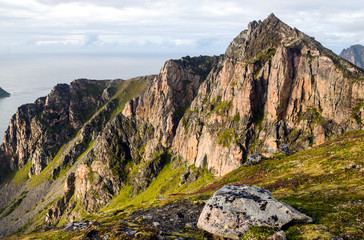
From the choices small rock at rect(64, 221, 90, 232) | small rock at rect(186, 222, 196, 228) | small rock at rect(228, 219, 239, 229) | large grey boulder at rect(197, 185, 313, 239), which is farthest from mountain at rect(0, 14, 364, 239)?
small rock at rect(228, 219, 239, 229)

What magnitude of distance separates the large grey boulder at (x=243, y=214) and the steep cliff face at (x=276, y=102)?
2276 inches

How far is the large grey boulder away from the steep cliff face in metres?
57.8

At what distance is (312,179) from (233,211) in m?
24.9

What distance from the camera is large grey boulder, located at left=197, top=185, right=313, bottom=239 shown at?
22203 mm

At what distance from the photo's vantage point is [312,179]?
40469 mm

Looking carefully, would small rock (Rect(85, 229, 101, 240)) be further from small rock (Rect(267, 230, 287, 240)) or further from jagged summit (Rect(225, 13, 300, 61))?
jagged summit (Rect(225, 13, 300, 61))

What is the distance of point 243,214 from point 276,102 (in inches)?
3853

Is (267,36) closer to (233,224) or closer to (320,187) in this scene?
(320,187)

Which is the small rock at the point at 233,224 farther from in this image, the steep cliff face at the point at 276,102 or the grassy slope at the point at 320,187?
the steep cliff face at the point at 276,102

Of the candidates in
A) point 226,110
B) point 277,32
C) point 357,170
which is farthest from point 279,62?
point 357,170

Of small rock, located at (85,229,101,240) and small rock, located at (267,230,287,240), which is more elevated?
small rock, located at (267,230,287,240)

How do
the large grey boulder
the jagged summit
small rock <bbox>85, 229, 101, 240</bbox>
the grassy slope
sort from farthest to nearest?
the jagged summit → small rock <bbox>85, 229, 101, 240</bbox> → the large grey boulder → the grassy slope

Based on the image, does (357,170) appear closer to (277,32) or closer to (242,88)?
(242,88)

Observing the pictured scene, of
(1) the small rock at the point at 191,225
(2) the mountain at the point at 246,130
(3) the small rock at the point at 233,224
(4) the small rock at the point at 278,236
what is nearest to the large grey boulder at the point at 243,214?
(3) the small rock at the point at 233,224
